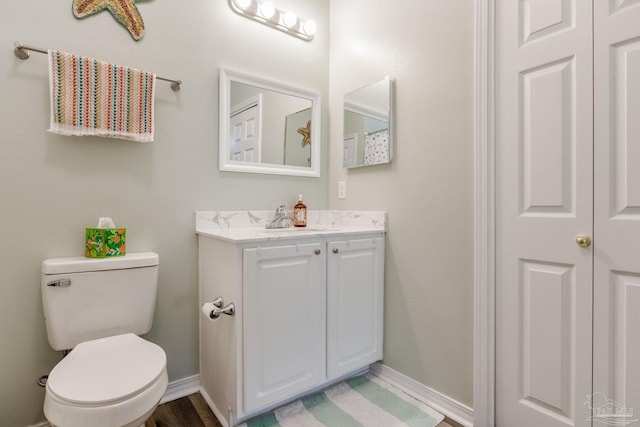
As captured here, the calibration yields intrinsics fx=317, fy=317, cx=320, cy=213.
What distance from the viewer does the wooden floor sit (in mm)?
1431

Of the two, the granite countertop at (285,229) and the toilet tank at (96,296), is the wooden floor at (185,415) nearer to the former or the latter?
the toilet tank at (96,296)

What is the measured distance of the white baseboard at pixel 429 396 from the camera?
145 centimetres

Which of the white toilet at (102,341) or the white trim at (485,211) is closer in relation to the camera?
the white toilet at (102,341)

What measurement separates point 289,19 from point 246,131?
77cm

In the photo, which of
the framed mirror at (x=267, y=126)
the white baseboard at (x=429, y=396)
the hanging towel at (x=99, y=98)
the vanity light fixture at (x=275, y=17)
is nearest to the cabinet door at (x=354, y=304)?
the white baseboard at (x=429, y=396)

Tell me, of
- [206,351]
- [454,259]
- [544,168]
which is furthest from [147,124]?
[544,168]

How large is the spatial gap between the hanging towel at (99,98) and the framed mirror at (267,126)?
0.39m

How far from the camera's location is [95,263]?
1.31 meters

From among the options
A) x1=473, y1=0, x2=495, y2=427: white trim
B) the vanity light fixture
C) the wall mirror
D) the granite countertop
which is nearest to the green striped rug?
x1=473, y1=0, x2=495, y2=427: white trim

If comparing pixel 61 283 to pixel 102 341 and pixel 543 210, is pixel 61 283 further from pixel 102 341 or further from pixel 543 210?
pixel 543 210

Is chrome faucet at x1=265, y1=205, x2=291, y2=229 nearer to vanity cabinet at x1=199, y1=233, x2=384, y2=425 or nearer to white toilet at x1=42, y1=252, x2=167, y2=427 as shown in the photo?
vanity cabinet at x1=199, y1=233, x2=384, y2=425

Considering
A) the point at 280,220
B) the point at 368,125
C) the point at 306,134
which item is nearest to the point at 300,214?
the point at 280,220

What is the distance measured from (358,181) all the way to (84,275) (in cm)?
146

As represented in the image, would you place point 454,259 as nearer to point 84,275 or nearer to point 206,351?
point 206,351
